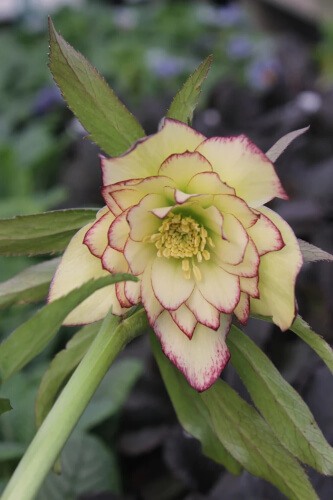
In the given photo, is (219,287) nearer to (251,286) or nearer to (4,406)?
(251,286)

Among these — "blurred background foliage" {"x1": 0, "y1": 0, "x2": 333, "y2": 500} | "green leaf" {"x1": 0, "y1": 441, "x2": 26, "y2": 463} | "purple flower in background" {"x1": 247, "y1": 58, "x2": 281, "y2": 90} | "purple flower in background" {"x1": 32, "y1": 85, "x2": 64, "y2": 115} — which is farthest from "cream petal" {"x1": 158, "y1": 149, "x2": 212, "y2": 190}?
"purple flower in background" {"x1": 32, "y1": 85, "x2": 64, "y2": 115}

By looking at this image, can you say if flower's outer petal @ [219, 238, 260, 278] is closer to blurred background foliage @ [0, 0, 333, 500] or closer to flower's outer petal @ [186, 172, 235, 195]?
flower's outer petal @ [186, 172, 235, 195]

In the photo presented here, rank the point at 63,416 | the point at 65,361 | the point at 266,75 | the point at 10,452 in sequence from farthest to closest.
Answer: the point at 266,75
the point at 10,452
the point at 65,361
the point at 63,416

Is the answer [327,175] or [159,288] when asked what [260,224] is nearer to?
[159,288]

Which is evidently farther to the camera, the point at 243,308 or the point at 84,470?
the point at 84,470

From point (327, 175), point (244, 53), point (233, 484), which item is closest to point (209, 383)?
point (233, 484)

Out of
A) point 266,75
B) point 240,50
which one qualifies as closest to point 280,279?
point 266,75
